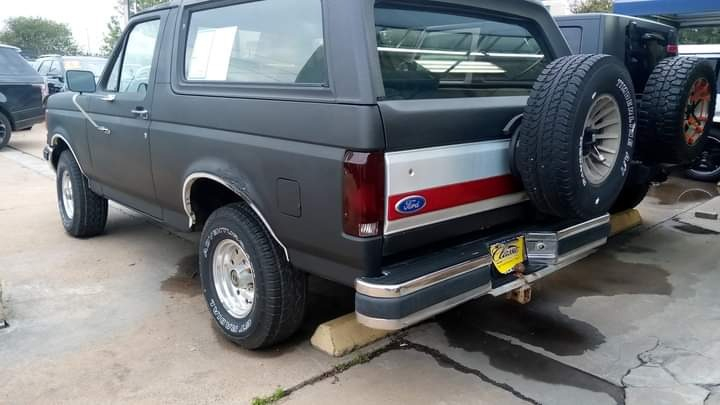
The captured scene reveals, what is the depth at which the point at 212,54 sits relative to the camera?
11.4ft

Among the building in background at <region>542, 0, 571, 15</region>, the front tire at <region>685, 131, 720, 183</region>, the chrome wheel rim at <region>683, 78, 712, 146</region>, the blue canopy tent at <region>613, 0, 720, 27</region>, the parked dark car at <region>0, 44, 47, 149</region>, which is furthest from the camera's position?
the building in background at <region>542, 0, 571, 15</region>

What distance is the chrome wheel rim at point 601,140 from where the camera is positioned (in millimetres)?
2902

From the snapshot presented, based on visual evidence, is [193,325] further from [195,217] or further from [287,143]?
[287,143]

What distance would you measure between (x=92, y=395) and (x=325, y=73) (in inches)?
78.3

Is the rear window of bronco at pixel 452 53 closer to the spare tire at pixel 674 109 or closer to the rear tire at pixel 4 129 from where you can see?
the spare tire at pixel 674 109

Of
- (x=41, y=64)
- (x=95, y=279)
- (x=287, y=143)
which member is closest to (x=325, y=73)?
(x=287, y=143)

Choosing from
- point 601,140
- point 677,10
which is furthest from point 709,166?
point 601,140

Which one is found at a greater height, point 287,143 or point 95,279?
point 287,143

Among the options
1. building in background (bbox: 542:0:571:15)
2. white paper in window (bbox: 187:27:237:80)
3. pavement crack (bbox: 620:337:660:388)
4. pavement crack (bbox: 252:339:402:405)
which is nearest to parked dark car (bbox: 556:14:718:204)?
pavement crack (bbox: 620:337:660:388)

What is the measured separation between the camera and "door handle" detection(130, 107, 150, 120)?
152 inches

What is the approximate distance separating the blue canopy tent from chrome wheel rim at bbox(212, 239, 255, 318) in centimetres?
825

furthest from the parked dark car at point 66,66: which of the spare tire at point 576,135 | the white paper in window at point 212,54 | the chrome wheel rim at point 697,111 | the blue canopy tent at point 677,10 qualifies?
the spare tire at point 576,135

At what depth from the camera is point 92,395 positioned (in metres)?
2.94

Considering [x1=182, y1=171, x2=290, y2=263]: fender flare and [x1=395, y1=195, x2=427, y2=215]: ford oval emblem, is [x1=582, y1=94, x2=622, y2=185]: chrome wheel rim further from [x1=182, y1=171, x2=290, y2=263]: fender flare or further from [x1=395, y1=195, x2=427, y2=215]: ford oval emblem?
[x1=182, y1=171, x2=290, y2=263]: fender flare
